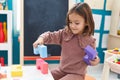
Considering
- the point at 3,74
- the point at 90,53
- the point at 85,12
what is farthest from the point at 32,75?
the point at 85,12

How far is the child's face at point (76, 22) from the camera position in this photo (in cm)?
103

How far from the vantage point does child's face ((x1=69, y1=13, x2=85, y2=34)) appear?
40.4 inches

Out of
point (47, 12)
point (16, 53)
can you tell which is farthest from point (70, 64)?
point (16, 53)

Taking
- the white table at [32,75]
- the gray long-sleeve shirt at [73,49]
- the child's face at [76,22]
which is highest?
the child's face at [76,22]

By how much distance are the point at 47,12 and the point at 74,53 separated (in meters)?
Answer: 1.14

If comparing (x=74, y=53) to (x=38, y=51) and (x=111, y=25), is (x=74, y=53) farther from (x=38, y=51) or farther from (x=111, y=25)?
(x=111, y=25)

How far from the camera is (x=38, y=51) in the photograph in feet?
3.13

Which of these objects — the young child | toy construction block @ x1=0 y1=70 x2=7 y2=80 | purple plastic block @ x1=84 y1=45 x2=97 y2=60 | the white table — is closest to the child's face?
the young child

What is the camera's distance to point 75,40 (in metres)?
1.12

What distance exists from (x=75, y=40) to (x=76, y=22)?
0.43 feet

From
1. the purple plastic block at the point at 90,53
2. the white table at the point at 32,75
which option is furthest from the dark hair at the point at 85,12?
the white table at the point at 32,75

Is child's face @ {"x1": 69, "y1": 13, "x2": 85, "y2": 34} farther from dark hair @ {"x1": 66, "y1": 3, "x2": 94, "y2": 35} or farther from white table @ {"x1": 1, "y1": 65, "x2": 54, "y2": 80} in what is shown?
white table @ {"x1": 1, "y1": 65, "x2": 54, "y2": 80}

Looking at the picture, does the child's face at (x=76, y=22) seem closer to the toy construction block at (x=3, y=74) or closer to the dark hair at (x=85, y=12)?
the dark hair at (x=85, y=12)

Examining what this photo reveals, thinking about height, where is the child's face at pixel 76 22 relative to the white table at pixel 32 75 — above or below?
above
